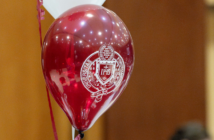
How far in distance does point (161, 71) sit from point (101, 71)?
4.15ft

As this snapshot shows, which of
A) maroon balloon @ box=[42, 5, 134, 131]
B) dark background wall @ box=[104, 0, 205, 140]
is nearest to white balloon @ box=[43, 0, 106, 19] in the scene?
maroon balloon @ box=[42, 5, 134, 131]

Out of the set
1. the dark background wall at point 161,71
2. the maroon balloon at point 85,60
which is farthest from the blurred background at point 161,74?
the maroon balloon at point 85,60

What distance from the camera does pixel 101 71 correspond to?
57 centimetres

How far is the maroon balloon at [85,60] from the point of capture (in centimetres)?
55

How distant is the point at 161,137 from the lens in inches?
69.1

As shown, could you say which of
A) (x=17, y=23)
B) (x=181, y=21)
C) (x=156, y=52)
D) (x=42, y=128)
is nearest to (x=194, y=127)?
(x=156, y=52)

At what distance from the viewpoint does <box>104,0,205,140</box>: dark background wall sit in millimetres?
1640

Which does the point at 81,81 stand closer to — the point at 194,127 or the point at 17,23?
the point at 17,23

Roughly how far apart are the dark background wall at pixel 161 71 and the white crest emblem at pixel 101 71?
1.04 metres

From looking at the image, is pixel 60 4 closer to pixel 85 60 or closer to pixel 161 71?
pixel 85 60

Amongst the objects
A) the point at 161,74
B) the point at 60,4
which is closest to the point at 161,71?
the point at 161,74

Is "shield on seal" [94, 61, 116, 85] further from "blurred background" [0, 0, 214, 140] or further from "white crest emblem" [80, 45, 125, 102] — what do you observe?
"blurred background" [0, 0, 214, 140]

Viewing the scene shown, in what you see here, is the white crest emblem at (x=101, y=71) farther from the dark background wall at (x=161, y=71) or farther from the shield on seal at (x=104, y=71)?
the dark background wall at (x=161, y=71)

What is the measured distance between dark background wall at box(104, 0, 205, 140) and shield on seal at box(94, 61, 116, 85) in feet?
3.46
